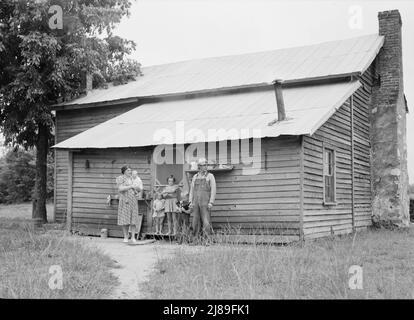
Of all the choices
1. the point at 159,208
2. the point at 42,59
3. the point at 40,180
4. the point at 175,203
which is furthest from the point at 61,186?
the point at 175,203

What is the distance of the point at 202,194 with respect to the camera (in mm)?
12500

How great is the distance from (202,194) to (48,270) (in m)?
5.00

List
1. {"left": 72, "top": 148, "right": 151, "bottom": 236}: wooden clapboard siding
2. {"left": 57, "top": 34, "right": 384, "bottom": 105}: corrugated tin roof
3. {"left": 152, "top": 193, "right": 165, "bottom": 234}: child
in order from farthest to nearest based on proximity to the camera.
Answer: 1. {"left": 57, "top": 34, "right": 384, "bottom": 105}: corrugated tin roof
2. {"left": 72, "top": 148, "right": 151, "bottom": 236}: wooden clapboard siding
3. {"left": 152, "top": 193, "right": 165, "bottom": 234}: child

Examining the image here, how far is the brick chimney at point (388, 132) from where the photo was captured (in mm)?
17953

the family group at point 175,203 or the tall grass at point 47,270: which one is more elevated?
the family group at point 175,203

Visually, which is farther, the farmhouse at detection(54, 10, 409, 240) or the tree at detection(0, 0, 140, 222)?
the tree at detection(0, 0, 140, 222)

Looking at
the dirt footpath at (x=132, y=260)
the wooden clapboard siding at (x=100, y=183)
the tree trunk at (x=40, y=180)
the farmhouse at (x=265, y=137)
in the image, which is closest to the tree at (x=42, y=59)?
the tree trunk at (x=40, y=180)

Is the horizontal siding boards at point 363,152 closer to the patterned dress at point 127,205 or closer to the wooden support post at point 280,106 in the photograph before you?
the wooden support post at point 280,106

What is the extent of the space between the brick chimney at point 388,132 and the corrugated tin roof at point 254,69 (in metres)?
0.62

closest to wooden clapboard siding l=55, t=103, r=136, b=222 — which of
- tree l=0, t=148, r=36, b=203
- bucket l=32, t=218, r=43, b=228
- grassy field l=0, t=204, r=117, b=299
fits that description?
bucket l=32, t=218, r=43, b=228

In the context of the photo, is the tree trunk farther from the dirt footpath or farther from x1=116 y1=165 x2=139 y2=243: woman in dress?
x1=116 y1=165 x2=139 y2=243: woman in dress

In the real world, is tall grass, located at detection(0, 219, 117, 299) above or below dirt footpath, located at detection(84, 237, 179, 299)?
above

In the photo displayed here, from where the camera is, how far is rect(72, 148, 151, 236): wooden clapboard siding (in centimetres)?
1465

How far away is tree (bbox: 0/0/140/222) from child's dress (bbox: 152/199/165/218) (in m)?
7.49
